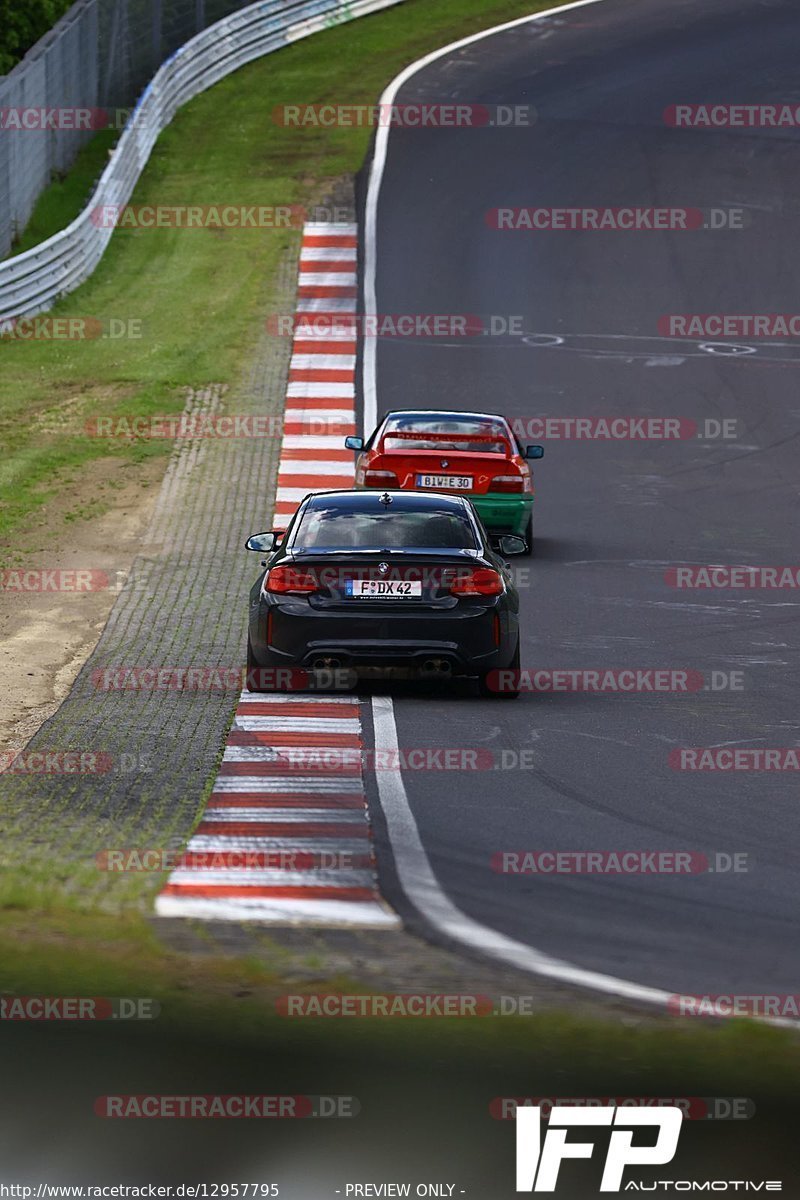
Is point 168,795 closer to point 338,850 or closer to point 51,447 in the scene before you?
point 338,850

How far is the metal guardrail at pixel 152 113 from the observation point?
102ft

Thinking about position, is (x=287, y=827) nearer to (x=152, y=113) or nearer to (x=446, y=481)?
(x=446, y=481)

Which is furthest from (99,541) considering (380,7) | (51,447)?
(380,7)

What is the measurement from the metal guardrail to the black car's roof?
17.1 metres

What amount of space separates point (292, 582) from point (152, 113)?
3027 centimetres

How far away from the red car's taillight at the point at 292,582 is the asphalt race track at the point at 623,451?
41.7 inches

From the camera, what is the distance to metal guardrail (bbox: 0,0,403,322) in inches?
1227

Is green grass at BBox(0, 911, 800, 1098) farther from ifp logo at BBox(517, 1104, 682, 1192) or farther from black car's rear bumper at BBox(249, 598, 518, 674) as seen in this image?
black car's rear bumper at BBox(249, 598, 518, 674)

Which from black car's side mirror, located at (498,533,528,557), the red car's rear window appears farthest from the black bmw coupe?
the red car's rear window

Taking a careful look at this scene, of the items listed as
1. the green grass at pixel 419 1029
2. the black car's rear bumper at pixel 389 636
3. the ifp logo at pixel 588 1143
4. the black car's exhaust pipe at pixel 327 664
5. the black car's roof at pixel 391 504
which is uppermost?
the black car's roof at pixel 391 504

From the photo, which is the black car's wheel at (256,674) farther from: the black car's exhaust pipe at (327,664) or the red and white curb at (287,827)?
the black car's exhaust pipe at (327,664)

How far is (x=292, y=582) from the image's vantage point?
12906 millimetres

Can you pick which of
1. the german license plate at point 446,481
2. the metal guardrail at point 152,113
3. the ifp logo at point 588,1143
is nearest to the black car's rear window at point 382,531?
the german license plate at point 446,481

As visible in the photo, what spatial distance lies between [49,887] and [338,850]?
1.42m
